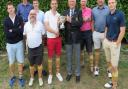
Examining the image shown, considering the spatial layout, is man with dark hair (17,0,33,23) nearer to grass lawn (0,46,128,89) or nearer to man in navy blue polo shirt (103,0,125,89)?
grass lawn (0,46,128,89)

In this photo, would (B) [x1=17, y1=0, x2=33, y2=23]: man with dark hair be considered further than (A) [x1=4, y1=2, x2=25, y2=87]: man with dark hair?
Yes

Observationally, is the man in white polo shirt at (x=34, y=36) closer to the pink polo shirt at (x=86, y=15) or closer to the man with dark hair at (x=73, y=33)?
the man with dark hair at (x=73, y=33)

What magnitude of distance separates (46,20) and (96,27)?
1.35 meters

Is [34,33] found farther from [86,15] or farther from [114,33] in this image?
[114,33]

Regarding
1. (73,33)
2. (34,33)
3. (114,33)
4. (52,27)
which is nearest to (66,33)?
(73,33)

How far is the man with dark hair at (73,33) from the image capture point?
336 inches

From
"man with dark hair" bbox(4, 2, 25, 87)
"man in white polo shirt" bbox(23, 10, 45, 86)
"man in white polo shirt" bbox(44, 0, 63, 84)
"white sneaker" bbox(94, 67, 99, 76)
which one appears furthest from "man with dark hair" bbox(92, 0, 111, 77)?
"man with dark hair" bbox(4, 2, 25, 87)

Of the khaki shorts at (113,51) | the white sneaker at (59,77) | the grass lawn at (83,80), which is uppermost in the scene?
the khaki shorts at (113,51)

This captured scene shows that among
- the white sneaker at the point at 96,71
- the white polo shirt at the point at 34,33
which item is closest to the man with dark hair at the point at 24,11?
the white polo shirt at the point at 34,33

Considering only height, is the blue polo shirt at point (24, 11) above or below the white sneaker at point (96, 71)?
above

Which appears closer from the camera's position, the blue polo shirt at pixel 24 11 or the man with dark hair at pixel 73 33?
the man with dark hair at pixel 73 33

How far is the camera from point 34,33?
8430 mm

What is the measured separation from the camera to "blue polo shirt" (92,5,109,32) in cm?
873

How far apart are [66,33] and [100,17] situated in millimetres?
992
